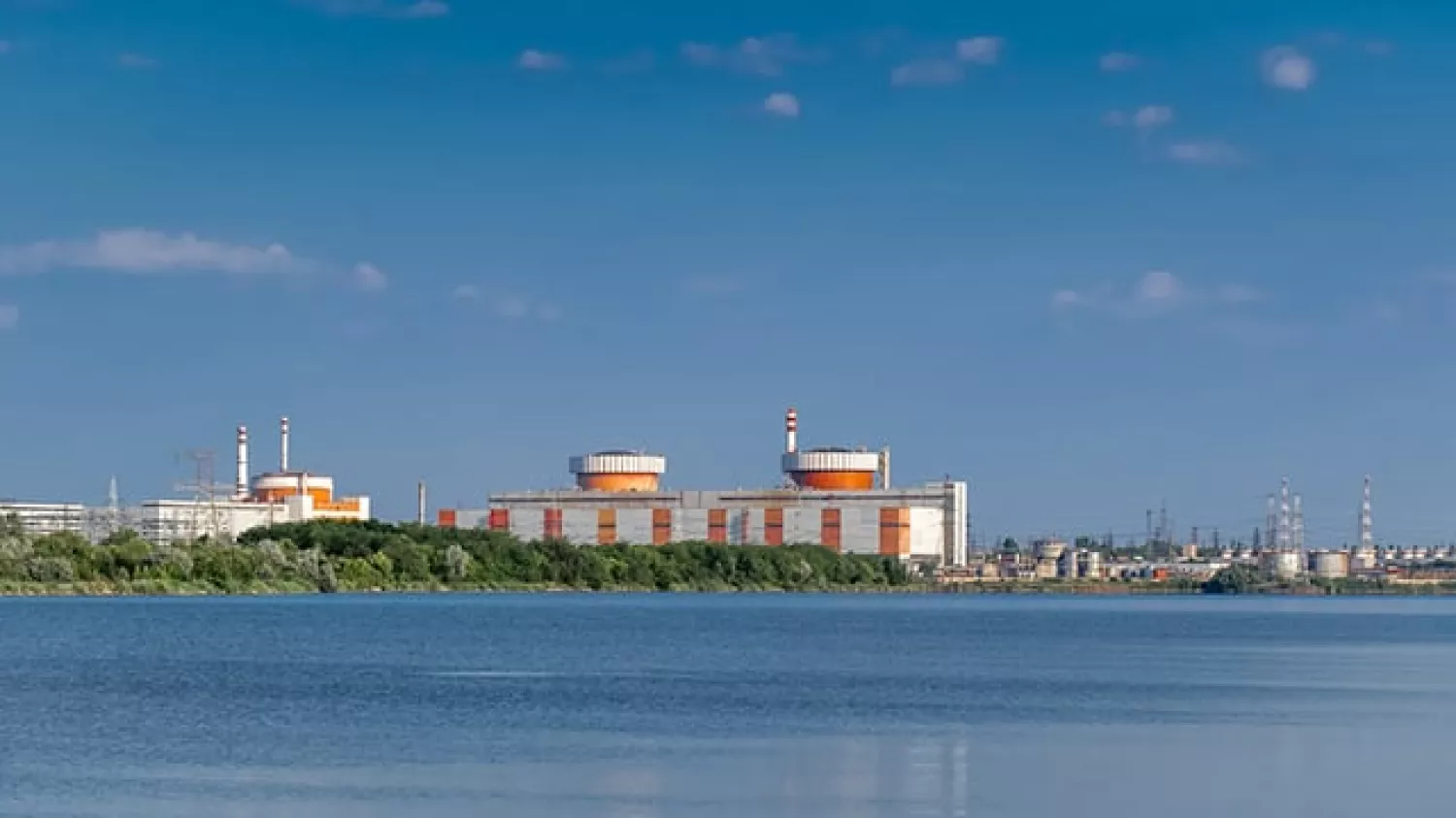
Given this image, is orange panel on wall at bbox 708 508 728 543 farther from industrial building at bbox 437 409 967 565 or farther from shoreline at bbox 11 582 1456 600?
shoreline at bbox 11 582 1456 600

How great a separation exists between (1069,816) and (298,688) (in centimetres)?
1937

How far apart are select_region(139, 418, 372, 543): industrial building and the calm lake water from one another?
89.1m

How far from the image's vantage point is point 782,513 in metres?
154

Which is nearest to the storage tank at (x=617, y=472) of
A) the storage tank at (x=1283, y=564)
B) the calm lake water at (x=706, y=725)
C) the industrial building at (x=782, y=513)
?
the industrial building at (x=782, y=513)

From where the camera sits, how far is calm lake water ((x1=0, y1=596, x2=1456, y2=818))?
22859mm

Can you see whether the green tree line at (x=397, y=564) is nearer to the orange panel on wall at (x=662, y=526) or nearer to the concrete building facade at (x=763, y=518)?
the concrete building facade at (x=763, y=518)

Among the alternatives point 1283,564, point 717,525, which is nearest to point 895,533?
point 717,525

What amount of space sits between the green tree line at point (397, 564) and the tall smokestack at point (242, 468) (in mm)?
39874

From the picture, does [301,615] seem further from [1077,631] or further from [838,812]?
[838,812]

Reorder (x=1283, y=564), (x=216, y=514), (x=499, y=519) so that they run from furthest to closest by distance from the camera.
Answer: (x=1283, y=564), (x=499, y=519), (x=216, y=514)

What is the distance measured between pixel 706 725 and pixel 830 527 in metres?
122

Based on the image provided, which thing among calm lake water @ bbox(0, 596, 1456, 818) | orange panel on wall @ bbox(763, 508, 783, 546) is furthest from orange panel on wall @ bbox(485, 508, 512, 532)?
calm lake water @ bbox(0, 596, 1456, 818)

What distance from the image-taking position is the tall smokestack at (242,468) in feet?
546

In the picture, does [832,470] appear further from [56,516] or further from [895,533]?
[56,516]
